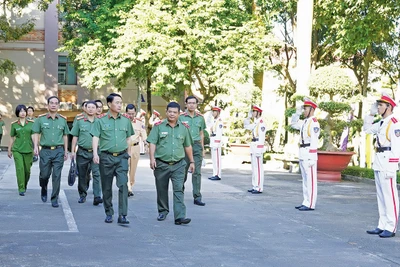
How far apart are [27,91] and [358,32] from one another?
24.0m

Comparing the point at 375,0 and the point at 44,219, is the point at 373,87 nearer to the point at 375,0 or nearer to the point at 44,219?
the point at 375,0

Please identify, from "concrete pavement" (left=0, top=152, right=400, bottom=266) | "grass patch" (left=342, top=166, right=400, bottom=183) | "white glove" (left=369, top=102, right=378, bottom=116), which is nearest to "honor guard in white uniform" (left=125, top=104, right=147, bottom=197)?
"concrete pavement" (left=0, top=152, right=400, bottom=266)

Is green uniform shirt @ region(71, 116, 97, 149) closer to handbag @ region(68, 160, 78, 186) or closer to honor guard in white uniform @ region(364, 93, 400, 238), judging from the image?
handbag @ region(68, 160, 78, 186)

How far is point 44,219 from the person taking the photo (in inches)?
448

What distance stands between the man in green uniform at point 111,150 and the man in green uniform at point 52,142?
7.11ft

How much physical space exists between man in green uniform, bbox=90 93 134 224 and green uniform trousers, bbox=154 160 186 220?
1.74ft

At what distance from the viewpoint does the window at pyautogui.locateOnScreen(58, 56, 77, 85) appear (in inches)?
1734

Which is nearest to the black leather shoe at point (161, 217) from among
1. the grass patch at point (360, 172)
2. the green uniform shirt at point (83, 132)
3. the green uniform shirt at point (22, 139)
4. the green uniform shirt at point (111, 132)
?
the green uniform shirt at point (111, 132)

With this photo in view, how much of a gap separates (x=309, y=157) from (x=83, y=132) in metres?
4.02

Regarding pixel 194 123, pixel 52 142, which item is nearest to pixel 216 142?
pixel 194 123

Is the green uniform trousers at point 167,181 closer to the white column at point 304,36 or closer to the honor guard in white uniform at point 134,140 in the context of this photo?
the honor guard in white uniform at point 134,140

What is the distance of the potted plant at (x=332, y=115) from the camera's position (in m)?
20.8

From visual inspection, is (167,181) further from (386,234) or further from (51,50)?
(51,50)

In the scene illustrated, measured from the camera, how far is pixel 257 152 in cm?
1691
